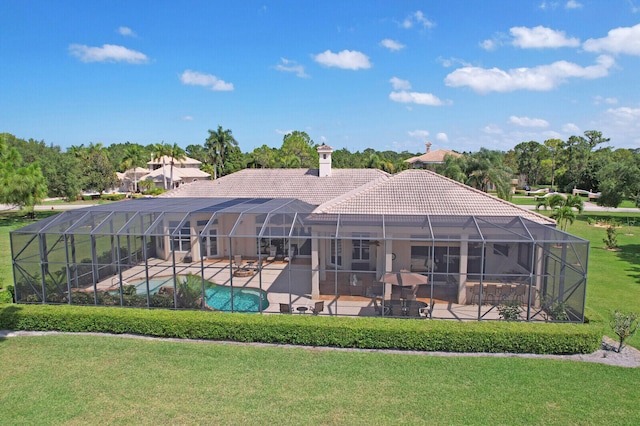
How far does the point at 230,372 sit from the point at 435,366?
579cm

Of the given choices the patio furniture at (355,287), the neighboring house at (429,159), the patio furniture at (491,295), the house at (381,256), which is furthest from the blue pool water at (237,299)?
the neighboring house at (429,159)

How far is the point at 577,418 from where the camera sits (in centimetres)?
912

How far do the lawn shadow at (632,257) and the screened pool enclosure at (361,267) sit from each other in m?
9.59

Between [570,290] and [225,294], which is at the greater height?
[570,290]

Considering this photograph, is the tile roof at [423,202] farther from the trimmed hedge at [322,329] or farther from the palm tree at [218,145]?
the palm tree at [218,145]

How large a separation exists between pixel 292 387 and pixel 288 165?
5432cm

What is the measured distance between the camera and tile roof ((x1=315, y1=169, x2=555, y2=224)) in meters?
18.2

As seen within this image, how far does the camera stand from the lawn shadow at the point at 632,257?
73.2ft

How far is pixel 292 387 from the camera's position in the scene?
1049 cm

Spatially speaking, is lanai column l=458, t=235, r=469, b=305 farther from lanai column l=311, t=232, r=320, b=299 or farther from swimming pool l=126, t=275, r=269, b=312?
swimming pool l=126, t=275, r=269, b=312

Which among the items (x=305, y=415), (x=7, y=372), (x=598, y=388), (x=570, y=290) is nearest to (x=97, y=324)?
(x=7, y=372)

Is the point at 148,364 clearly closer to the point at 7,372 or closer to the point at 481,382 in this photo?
the point at 7,372

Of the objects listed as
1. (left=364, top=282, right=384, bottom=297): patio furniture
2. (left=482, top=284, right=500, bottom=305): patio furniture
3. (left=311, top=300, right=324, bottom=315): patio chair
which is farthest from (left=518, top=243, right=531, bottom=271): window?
(left=311, top=300, right=324, bottom=315): patio chair

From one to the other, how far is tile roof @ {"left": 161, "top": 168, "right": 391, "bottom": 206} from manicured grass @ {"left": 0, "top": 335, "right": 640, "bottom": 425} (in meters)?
16.6
